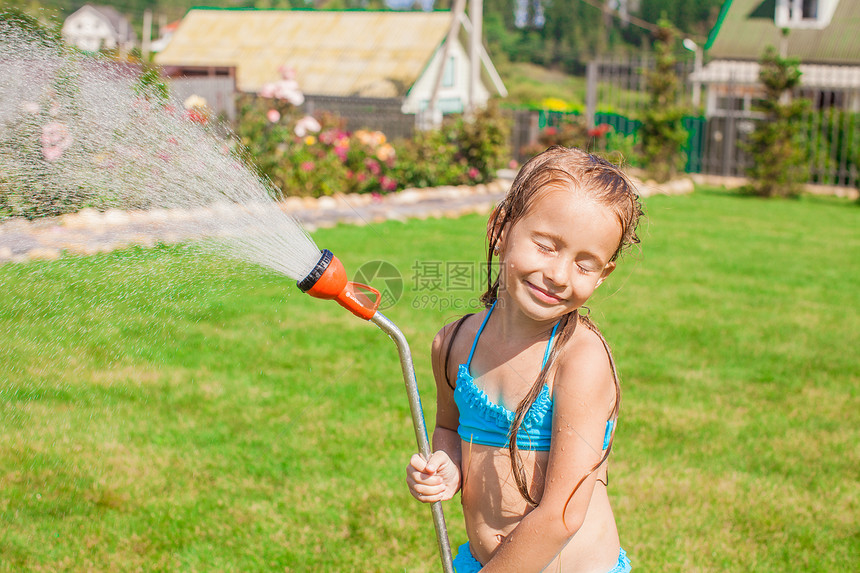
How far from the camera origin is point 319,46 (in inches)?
1172

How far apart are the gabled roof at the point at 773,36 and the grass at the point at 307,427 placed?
19.3 metres

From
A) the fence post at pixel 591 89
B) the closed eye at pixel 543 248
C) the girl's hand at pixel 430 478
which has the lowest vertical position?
the girl's hand at pixel 430 478

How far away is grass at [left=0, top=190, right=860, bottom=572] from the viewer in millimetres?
3098

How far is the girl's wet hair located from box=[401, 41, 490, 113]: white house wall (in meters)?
24.1

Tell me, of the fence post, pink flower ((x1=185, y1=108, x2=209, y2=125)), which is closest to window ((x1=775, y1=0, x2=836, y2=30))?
the fence post

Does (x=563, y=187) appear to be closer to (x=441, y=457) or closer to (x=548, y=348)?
(x=548, y=348)

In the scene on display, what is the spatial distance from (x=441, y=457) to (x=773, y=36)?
24599 millimetres

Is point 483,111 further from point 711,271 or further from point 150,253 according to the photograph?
point 150,253

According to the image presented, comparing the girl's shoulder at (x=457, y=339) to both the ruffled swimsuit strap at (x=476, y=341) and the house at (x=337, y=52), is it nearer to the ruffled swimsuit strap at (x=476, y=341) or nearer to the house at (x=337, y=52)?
the ruffled swimsuit strap at (x=476, y=341)

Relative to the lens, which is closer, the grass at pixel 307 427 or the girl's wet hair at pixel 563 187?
the girl's wet hair at pixel 563 187

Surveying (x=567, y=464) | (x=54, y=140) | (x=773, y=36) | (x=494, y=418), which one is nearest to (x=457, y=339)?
(x=494, y=418)

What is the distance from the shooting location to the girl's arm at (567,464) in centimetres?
172

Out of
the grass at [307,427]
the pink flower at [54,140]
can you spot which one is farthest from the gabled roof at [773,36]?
the pink flower at [54,140]

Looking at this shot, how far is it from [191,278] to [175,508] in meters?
1.16
